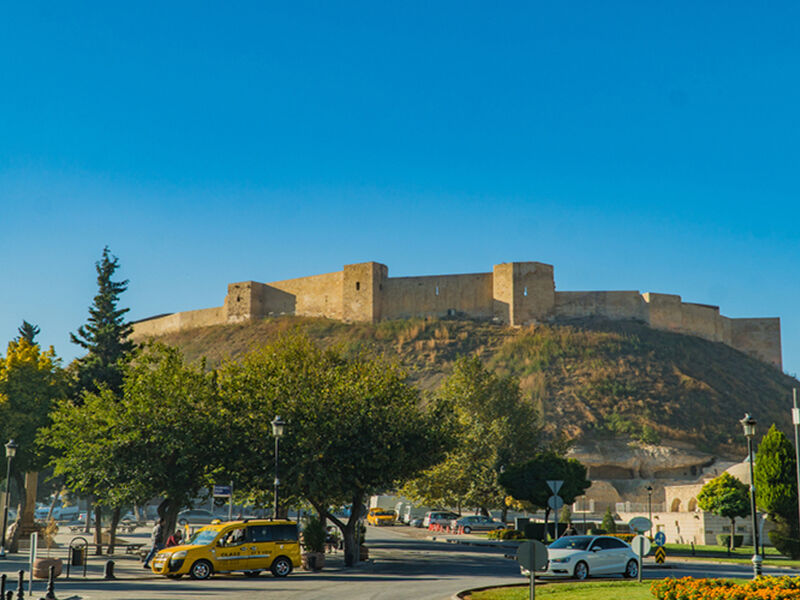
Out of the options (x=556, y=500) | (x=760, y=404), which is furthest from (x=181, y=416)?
(x=760, y=404)

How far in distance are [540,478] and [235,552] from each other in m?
22.3

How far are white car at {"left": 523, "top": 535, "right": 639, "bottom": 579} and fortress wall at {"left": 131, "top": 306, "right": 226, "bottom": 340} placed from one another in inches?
3384

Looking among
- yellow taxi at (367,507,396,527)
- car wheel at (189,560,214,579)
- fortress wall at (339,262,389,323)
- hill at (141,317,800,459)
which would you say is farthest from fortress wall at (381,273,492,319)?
car wheel at (189,560,214,579)

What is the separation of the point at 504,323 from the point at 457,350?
6682mm

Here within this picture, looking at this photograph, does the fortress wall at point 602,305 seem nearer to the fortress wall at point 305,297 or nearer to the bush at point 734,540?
the fortress wall at point 305,297

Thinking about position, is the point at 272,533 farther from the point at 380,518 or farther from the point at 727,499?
the point at 380,518

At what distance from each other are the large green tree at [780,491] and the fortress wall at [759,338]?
70540 millimetres

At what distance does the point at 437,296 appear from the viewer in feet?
317

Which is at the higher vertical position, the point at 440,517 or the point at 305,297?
the point at 305,297

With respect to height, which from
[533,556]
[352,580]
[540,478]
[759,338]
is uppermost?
[759,338]

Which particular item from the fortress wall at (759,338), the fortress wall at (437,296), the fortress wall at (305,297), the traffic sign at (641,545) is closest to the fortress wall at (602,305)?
the fortress wall at (437,296)

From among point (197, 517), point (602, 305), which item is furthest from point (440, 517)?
point (602, 305)

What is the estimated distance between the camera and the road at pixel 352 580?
1808 centimetres

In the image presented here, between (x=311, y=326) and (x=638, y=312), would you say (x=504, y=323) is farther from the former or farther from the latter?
(x=311, y=326)
